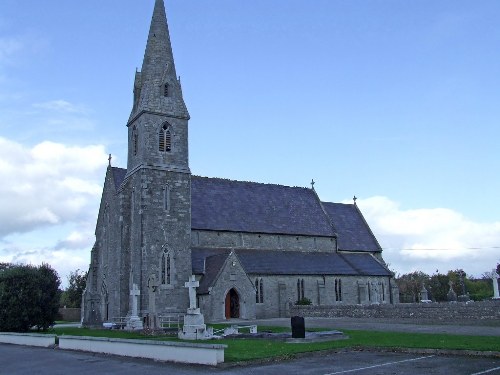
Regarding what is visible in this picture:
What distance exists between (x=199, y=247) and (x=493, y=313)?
2368 centimetres

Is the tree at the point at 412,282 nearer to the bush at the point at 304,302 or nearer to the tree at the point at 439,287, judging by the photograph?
the tree at the point at 439,287

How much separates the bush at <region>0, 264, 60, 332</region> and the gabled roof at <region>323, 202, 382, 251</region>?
29602 mm

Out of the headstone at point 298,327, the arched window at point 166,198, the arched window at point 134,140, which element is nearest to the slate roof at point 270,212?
the arched window at point 134,140

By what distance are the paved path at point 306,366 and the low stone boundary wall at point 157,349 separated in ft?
1.52

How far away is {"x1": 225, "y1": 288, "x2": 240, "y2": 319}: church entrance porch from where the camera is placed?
4206 centimetres

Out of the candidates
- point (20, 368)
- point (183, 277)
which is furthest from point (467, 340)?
point (183, 277)

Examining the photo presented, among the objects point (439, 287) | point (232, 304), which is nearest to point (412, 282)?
point (439, 287)

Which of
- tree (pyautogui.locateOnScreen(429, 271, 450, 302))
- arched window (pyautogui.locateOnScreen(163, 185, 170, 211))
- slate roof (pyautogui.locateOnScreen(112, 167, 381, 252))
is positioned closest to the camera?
arched window (pyautogui.locateOnScreen(163, 185, 170, 211))

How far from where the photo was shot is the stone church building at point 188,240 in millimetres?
40312

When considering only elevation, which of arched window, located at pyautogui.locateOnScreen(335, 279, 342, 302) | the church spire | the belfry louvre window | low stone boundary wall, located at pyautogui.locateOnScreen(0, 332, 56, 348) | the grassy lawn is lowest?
low stone boundary wall, located at pyautogui.locateOnScreen(0, 332, 56, 348)

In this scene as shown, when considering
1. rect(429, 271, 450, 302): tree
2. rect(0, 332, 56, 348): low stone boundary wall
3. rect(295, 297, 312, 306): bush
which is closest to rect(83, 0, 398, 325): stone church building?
rect(295, 297, 312, 306): bush

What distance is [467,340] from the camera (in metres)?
20.8

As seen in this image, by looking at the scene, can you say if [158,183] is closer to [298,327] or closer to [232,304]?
[232,304]

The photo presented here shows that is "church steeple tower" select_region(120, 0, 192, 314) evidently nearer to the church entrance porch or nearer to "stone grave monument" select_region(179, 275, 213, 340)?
the church entrance porch
